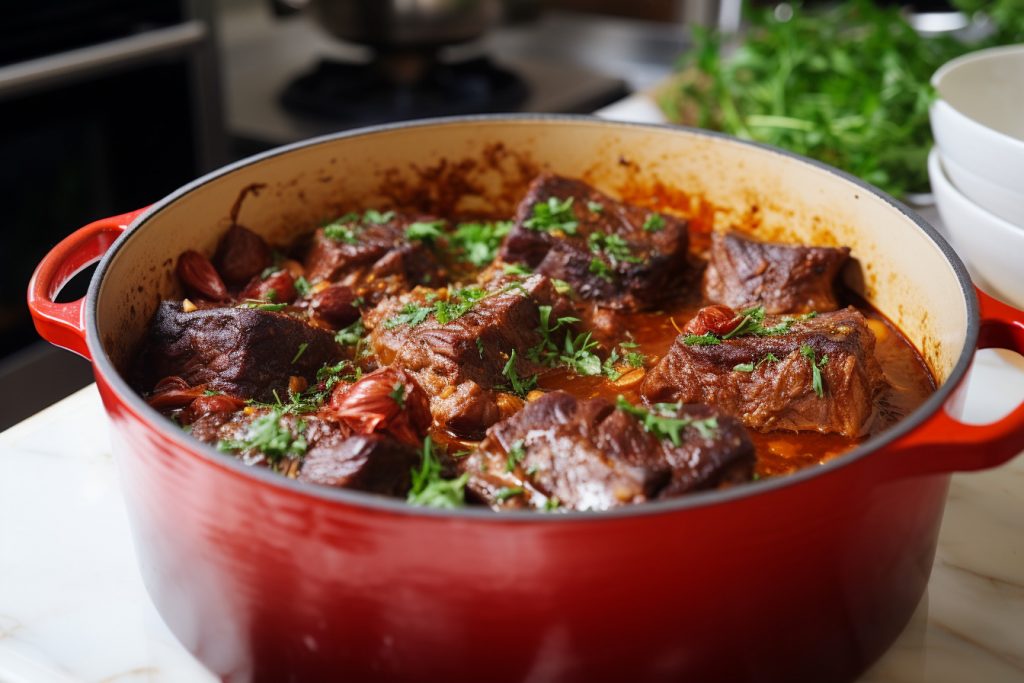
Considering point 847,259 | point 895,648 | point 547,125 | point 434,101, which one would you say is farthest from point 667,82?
point 895,648

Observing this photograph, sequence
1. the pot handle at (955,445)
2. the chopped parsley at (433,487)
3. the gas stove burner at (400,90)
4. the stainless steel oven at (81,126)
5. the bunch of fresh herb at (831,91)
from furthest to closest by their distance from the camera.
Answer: the gas stove burner at (400,90) → the stainless steel oven at (81,126) → the bunch of fresh herb at (831,91) → the chopped parsley at (433,487) → the pot handle at (955,445)

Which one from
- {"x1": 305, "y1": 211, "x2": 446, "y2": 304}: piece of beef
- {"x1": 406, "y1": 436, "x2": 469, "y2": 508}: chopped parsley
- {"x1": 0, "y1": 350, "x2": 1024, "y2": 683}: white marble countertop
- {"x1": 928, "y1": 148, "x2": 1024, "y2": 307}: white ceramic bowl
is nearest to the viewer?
{"x1": 406, "y1": 436, "x2": 469, "y2": 508}: chopped parsley

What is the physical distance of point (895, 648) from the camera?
1.83 m

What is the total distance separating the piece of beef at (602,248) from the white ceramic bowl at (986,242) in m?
0.70

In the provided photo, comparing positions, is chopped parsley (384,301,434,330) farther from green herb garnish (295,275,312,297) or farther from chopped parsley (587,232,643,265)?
chopped parsley (587,232,643,265)

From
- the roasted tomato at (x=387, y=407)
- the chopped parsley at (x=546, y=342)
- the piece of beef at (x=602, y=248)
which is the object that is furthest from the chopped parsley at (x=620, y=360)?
the roasted tomato at (x=387, y=407)

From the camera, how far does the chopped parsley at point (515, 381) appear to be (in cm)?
237

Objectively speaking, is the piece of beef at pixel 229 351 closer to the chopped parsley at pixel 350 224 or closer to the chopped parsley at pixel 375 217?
the chopped parsley at pixel 350 224

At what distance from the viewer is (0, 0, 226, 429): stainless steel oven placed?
159 inches

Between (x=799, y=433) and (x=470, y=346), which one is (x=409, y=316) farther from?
(x=799, y=433)

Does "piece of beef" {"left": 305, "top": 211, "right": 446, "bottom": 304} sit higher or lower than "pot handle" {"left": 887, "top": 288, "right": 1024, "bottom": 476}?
lower

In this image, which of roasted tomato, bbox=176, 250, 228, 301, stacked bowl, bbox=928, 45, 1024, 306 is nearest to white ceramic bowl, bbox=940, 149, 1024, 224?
stacked bowl, bbox=928, 45, 1024, 306

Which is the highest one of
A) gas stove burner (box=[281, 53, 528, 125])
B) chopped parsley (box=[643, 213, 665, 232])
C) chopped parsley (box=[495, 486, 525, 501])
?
chopped parsley (box=[495, 486, 525, 501])

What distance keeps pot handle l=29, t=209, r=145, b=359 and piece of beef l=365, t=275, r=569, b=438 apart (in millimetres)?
649
